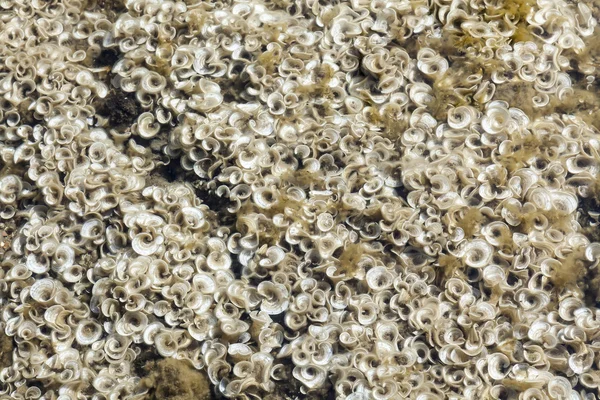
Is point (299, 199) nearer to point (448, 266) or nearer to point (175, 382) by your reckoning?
point (448, 266)

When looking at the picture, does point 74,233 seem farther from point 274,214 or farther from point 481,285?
point 481,285

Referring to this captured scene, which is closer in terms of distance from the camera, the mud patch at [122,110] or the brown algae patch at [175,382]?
the brown algae patch at [175,382]

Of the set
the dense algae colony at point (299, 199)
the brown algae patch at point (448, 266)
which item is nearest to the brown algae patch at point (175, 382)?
the dense algae colony at point (299, 199)

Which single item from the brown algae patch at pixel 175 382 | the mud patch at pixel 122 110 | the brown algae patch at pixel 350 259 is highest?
the mud patch at pixel 122 110

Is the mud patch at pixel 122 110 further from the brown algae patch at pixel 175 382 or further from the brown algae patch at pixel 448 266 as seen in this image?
the brown algae patch at pixel 448 266

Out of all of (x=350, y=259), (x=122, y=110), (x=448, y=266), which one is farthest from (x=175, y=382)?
(x=122, y=110)

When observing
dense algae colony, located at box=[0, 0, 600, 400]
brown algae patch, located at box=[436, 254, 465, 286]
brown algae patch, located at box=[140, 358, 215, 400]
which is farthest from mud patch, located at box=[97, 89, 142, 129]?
brown algae patch, located at box=[436, 254, 465, 286]

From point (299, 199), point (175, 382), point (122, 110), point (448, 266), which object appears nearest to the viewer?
point (175, 382)
